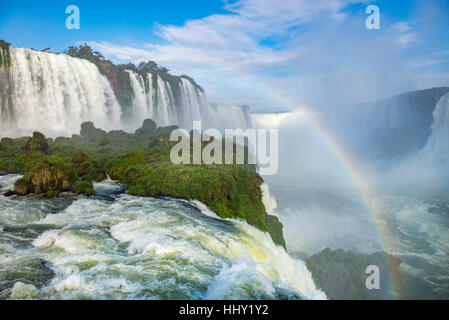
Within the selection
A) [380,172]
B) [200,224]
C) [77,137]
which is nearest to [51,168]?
[200,224]

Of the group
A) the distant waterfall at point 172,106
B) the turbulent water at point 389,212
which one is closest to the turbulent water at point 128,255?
the turbulent water at point 389,212

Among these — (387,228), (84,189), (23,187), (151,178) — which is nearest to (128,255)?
(84,189)

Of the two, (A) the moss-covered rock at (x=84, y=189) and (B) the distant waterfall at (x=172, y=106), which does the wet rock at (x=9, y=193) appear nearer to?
(A) the moss-covered rock at (x=84, y=189)

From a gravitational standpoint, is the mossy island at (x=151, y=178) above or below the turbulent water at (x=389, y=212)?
above

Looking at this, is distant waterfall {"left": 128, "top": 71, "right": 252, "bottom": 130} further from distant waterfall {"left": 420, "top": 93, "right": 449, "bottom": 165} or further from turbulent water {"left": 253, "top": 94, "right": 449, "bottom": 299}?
distant waterfall {"left": 420, "top": 93, "right": 449, "bottom": 165}
